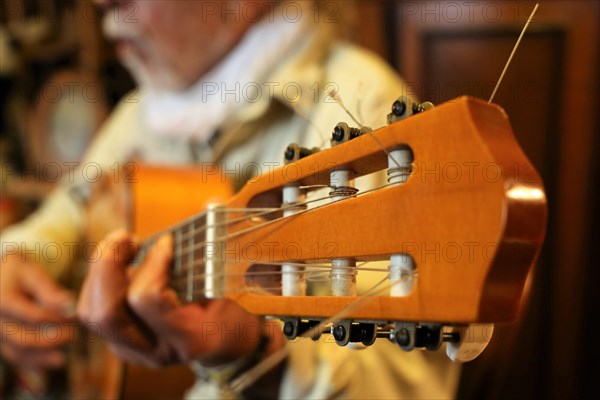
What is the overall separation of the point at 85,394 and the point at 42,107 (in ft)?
3.68

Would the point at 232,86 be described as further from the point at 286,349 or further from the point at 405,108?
the point at 405,108

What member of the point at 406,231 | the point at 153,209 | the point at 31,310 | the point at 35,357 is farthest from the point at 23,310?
the point at 406,231

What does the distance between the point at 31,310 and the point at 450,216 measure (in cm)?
→ 87

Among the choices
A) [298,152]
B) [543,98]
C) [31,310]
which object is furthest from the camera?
[543,98]

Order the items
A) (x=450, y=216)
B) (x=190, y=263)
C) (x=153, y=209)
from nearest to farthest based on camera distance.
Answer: (x=450, y=216) < (x=190, y=263) < (x=153, y=209)

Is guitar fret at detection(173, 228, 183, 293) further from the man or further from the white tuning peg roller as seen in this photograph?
the white tuning peg roller

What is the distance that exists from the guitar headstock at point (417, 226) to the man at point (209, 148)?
0.30ft

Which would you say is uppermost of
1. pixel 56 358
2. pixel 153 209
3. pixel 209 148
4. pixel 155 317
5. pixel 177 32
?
pixel 177 32

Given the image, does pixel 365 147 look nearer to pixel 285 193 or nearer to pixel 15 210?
pixel 285 193

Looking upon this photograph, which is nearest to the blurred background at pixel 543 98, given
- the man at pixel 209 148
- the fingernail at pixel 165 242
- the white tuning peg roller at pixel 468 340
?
the man at pixel 209 148

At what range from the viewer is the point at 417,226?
14.6 inches

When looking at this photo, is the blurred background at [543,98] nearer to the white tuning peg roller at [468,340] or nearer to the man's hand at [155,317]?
the man's hand at [155,317]

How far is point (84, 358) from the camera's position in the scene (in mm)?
1089

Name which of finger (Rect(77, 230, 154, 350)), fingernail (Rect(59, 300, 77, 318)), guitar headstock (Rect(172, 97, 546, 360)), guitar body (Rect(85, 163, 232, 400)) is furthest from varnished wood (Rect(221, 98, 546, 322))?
fingernail (Rect(59, 300, 77, 318))
